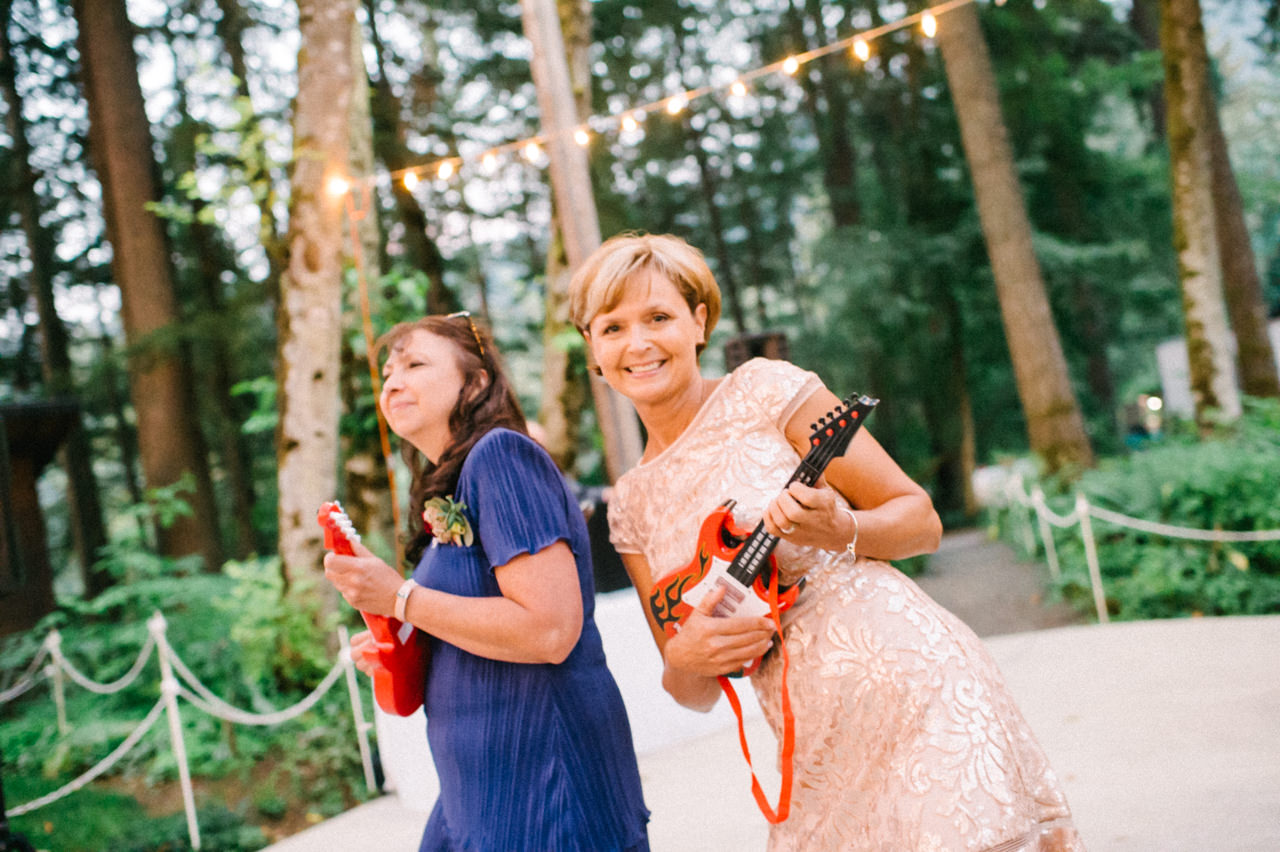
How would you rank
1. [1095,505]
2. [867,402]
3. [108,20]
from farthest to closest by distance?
[108,20] → [1095,505] → [867,402]

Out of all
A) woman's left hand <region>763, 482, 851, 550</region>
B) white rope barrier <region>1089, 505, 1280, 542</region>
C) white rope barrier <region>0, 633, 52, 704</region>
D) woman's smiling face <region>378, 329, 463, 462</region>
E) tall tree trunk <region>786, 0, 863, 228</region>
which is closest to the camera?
woman's left hand <region>763, 482, 851, 550</region>

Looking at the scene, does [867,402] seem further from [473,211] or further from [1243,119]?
[1243,119]

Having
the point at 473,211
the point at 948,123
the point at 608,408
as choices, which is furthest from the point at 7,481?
the point at 948,123

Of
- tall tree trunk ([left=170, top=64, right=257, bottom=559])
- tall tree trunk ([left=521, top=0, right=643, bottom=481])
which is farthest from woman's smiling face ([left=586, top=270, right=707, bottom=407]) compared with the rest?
tall tree trunk ([left=170, top=64, right=257, bottom=559])

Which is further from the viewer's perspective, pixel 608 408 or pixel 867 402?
pixel 608 408

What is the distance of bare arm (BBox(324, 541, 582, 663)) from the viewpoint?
1677 millimetres

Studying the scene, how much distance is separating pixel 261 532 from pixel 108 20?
8.02m

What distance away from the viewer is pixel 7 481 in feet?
18.5

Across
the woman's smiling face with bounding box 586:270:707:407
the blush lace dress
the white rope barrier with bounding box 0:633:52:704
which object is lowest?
the white rope barrier with bounding box 0:633:52:704

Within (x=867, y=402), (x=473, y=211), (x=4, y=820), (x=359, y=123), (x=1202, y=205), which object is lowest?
(x=4, y=820)

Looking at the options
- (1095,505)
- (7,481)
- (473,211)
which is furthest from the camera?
(473,211)

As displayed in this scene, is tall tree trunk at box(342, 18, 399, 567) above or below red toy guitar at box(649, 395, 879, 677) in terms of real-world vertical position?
above

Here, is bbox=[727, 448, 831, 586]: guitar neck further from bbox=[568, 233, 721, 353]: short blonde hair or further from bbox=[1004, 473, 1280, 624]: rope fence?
bbox=[1004, 473, 1280, 624]: rope fence

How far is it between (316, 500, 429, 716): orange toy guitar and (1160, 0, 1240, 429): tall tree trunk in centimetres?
928
